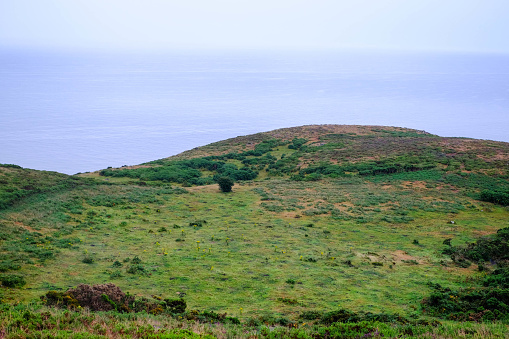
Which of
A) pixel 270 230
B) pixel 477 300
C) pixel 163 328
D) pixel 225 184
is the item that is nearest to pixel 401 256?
pixel 477 300

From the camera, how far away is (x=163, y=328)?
29.5 feet

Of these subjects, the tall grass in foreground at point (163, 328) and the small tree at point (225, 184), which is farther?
the small tree at point (225, 184)

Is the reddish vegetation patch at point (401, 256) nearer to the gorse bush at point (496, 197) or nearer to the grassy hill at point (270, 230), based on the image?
the grassy hill at point (270, 230)

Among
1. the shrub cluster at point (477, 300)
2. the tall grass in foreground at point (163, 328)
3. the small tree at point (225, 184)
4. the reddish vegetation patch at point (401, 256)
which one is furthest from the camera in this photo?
the small tree at point (225, 184)

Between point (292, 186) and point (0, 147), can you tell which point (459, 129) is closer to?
point (292, 186)

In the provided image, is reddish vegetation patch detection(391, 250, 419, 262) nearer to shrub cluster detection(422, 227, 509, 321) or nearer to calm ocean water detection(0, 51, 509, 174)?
shrub cluster detection(422, 227, 509, 321)

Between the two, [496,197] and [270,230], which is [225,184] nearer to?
[270,230]

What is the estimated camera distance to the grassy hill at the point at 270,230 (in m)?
13.7

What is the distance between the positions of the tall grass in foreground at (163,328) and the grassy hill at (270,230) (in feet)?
7.08

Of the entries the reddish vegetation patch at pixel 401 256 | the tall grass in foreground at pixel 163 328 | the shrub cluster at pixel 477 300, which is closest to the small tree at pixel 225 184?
the reddish vegetation patch at pixel 401 256

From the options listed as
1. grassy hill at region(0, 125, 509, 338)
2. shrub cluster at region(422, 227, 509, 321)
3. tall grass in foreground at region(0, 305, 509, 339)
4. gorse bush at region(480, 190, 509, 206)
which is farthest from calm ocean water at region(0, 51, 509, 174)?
shrub cluster at region(422, 227, 509, 321)

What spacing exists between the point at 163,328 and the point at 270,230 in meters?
13.4

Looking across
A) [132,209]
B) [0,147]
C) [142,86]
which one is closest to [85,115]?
[0,147]

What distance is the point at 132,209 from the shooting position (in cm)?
2522
